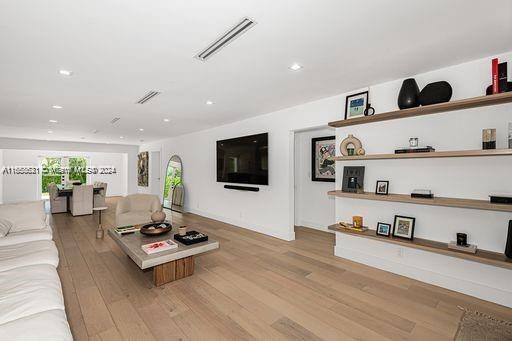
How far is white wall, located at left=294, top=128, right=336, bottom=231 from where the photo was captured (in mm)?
5109

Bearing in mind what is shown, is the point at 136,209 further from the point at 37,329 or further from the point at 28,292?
the point at 37,329

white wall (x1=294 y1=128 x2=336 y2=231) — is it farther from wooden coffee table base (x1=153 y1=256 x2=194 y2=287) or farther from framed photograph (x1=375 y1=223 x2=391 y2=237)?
wooden coffee table base (x1=153 y1=256 x2=194 y2=287)

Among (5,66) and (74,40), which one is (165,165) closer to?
(5,66)

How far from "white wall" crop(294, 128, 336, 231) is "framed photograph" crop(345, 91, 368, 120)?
5.39ft

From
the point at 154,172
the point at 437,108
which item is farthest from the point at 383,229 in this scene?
the point at 154,172

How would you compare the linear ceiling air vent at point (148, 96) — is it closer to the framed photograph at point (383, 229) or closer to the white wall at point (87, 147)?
the framed photograph at point (383, 229)

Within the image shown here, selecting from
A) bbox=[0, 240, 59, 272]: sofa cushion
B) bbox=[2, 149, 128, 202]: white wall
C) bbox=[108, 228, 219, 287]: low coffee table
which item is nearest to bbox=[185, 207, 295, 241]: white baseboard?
bbox=[108, 228, 219, 287]: low coffee table

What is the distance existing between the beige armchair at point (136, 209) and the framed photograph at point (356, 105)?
3.83 meters

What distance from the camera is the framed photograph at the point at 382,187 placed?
3.07 meters

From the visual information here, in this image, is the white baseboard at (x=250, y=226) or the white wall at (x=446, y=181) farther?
the white baseboard at (x=250, y=226)

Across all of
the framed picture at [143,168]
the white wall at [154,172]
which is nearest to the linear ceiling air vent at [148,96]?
the white wall at [154,172]

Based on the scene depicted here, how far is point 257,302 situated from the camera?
2.40m

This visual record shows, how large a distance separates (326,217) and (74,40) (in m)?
4.90

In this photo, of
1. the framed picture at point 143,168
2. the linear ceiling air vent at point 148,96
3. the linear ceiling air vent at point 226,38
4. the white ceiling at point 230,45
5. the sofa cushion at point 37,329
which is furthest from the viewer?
the framed picture at point 143,168
